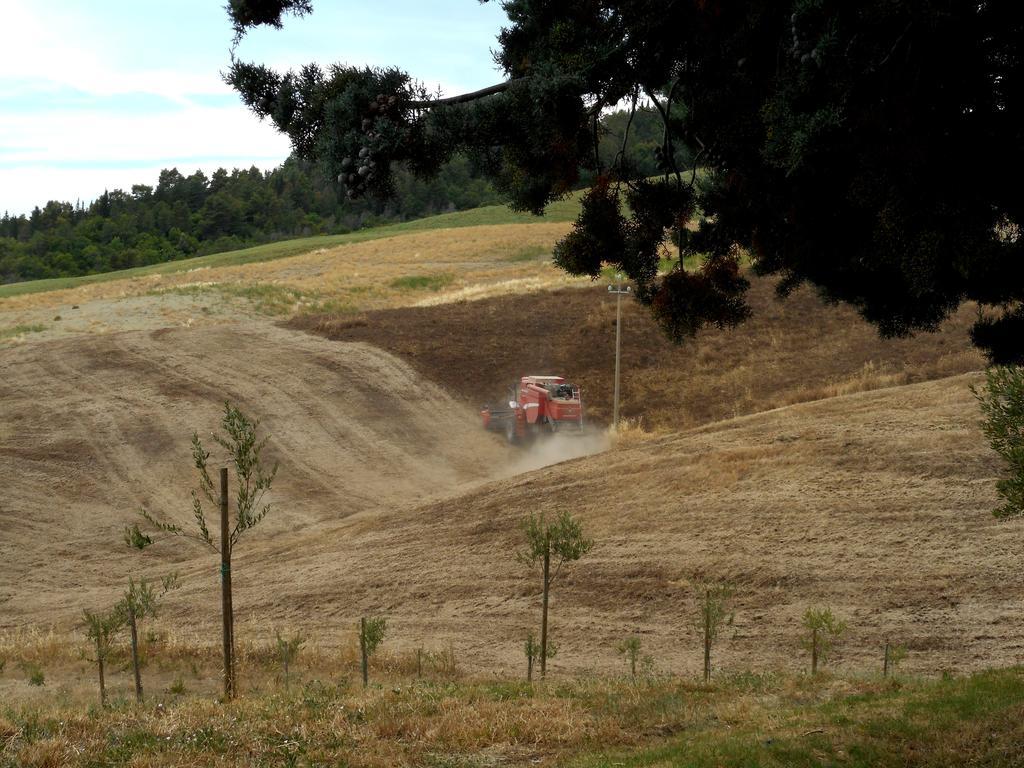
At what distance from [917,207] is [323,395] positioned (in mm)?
31695

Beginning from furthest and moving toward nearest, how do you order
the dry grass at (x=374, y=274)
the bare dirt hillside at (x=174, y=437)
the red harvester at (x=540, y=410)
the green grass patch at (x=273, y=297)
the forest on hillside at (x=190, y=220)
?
the forest on hillside at (x=190, y=220), the dry grass at (x=374, y=274), the green grass patch at (x=273, y=297), the red harvester at (x=540, y=410), the bare dirt hillside at (x=174, y=437)

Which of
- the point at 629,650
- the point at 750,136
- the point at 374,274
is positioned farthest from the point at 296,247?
the point at 750,136

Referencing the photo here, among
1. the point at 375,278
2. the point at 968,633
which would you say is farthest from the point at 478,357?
the point at 968,633

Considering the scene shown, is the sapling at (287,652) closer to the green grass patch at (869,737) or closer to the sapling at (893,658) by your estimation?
Answer: the green grass patch at (869,737)

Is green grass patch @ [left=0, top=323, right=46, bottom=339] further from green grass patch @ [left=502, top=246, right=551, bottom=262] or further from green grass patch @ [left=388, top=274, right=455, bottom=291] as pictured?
green grass patch @ [left=502, top=246, right=551, bottom=262]

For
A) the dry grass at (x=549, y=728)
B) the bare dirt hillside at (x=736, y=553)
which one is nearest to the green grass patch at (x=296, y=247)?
the bare dirt hillside at (x=736, y=553)

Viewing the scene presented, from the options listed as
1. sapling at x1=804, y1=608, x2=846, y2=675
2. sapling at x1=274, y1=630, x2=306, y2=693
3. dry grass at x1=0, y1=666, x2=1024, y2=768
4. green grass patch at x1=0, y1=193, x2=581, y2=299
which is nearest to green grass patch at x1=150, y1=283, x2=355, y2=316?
green grass patch at x1=0, y1=193, x2=581, y2=299

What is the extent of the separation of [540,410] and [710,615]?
2028cm

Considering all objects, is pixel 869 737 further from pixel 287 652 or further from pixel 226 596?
pixel 287 652

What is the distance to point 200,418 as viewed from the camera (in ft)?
115

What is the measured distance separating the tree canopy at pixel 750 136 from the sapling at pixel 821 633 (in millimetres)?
4815

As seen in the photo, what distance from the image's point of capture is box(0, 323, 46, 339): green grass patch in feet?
143

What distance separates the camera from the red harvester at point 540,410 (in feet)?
112

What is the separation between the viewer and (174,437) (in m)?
33.6
